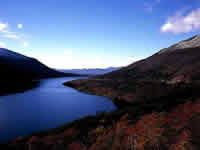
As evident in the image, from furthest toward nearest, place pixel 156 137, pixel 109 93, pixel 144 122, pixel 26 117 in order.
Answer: pixel 109 93 < pixel 26 117 < pixel 144 122 < pixel 156 137

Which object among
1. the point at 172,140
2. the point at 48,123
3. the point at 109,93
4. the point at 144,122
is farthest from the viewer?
the point at 109,93

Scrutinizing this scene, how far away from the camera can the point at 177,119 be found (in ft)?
29.3

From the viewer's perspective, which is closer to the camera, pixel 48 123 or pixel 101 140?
pixel 101 140

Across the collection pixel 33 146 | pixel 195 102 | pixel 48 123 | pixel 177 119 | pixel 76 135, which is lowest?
pixel 48 123

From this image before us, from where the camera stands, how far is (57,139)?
1091cm

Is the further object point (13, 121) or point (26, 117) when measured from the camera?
point (26, 117)

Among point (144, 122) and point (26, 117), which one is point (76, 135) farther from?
point (26, 117)

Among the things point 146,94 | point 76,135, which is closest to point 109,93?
point 146,94

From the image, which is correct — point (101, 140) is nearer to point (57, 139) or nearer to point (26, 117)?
point (57, 139)

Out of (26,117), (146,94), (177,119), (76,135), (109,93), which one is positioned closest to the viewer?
(177,119)

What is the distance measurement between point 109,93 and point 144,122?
2924cm

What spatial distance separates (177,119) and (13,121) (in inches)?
859

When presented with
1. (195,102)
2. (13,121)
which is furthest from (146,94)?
(13,121)

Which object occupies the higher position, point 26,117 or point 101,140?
point 101,140
